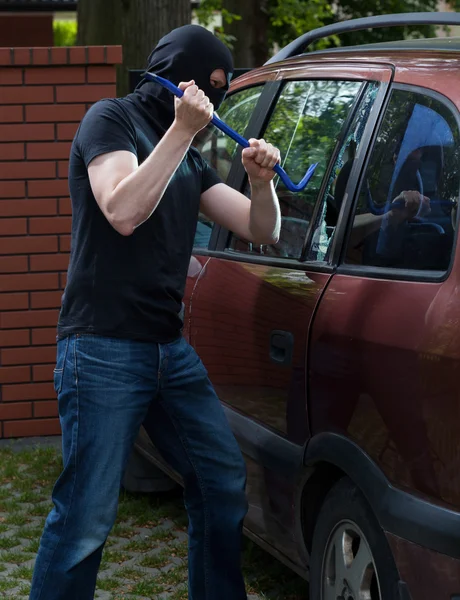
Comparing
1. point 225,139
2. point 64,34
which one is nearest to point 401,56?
point 225,139

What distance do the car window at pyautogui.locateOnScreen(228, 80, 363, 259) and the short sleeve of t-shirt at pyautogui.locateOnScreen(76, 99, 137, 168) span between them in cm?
77

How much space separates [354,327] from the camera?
3000mm

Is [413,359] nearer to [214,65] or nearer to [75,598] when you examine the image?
[214,65]

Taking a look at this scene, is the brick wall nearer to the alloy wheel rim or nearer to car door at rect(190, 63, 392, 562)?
car door at rect(190, 63, 392, 562)

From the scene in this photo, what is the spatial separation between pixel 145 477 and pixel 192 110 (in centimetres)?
280

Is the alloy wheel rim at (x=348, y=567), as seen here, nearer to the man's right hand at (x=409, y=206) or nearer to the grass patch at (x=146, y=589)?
the man's right hand at (x=409, y=206)

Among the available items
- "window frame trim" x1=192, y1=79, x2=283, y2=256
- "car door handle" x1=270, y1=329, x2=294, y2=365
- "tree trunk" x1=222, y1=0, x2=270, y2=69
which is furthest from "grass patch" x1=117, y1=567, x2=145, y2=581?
"tree trunk" x1=222, y1=0, x2=270, y2=69

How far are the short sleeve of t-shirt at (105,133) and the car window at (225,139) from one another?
129 cm

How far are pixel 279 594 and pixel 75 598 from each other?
1.15 metres

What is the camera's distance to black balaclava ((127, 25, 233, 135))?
302 centimetres

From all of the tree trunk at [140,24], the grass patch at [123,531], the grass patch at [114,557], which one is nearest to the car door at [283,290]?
the grass patch at [114,557]

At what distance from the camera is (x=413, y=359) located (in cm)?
273

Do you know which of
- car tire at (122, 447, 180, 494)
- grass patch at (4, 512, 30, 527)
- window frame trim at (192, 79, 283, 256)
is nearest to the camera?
window frame trim at (192, 79, 283, 256)

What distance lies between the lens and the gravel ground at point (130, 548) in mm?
4184
